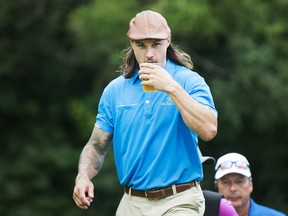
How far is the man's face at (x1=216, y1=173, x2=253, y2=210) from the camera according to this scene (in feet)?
29.3

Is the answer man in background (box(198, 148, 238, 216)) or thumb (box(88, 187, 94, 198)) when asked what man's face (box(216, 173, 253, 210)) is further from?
thumb (box(88, 187, 94, 198))

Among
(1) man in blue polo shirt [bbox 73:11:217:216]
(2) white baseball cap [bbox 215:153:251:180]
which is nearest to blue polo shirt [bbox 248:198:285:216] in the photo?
(2) white baseball cap [bbox 215:153:251:180]

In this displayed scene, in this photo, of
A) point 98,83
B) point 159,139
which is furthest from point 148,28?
point 98,83

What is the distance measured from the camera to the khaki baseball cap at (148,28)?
637cm

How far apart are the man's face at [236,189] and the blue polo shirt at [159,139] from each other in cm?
252

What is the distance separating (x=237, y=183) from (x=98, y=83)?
30.8ft

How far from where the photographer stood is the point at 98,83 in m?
18.2

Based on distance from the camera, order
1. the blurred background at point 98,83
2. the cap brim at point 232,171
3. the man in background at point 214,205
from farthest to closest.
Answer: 1. the blurred background at point 98,83
2. the cap brim at point 232,171
3. the man in background at point 214,205

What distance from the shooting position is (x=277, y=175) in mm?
19125

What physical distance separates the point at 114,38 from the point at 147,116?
10.6 meters

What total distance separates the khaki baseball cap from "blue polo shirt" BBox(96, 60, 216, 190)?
277mm

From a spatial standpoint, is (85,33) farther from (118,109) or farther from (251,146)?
(118,109)

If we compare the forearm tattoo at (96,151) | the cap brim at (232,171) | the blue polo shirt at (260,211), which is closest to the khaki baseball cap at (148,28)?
the forearm tattoo at (96,151)

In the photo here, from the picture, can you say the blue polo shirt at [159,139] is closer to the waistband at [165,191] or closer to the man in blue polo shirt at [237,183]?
the waistband at [165,191]
